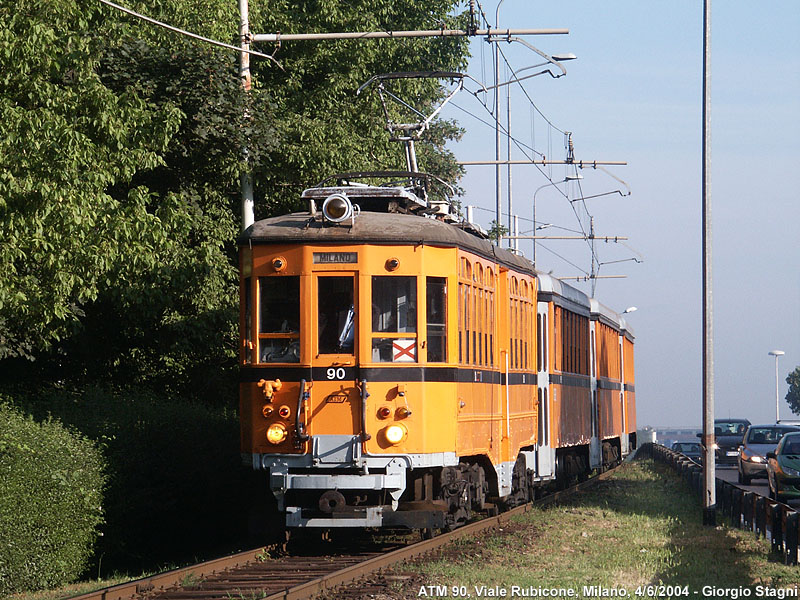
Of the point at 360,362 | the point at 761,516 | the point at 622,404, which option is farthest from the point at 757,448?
the point at 360,362

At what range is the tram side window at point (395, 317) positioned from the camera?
531 inches

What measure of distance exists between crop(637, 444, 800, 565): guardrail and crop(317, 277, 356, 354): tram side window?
16.0 feet

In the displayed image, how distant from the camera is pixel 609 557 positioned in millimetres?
13648

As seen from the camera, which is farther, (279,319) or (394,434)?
(279,319)

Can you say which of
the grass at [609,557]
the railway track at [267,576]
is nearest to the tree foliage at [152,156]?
the railway track at [267,576]

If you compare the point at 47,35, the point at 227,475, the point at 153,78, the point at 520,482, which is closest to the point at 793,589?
the point at 520,482

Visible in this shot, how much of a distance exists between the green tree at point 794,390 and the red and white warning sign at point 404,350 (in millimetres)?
91980

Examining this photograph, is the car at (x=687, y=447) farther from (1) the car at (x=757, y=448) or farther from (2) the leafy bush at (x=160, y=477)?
(2) the leafy bush at (x=160, y=477)

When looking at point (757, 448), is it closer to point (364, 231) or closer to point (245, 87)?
point (245, 87)

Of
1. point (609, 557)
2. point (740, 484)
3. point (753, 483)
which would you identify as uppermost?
point (609, 557)

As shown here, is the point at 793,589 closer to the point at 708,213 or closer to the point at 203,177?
the point at 708,213

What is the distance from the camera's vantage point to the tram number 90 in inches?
528

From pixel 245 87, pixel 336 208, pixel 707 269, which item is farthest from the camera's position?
pixel 245 87

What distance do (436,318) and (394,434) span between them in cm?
131
